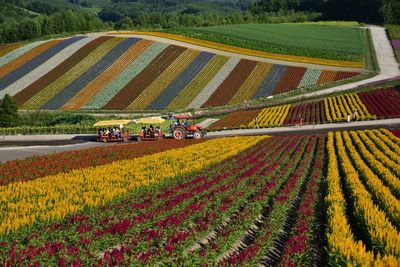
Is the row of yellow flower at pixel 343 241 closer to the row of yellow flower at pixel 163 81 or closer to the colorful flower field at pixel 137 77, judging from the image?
the colorful flower field at pixel 137 77

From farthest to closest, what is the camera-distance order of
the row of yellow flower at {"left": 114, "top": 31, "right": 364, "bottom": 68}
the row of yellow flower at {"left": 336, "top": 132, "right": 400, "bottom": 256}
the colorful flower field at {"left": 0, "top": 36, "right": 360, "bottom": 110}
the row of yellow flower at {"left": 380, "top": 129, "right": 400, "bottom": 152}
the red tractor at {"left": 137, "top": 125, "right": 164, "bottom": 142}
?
the row of yellow flower at {"left": 114, "top": 31, "right": 364, "bottom": 68}
the colorful flower field at {"left": 0, "top": 36, "right": 360, "bottom": 110}
the red tractor at {"left": 137, "top": 125, "right": 164, "bottom": 142}
the row of yellow flower at {"left": 380, "top": 129, "right": 400, "bottom": 152}
the row of yellow flower at {"left": 336, "top": 132, "right": 400, "bottom": 256}

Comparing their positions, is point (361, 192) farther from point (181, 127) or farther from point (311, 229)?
point (181, 127)

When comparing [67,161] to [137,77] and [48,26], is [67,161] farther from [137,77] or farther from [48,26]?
[48,26]

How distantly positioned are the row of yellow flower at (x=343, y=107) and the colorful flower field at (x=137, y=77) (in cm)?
1214

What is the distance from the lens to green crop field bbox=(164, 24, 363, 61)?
95.9 metres

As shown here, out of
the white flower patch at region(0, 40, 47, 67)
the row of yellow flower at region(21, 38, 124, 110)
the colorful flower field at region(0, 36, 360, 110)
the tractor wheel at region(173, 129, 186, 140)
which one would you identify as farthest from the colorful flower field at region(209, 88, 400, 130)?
the white flower patch at region(0, 40, 47, 67)

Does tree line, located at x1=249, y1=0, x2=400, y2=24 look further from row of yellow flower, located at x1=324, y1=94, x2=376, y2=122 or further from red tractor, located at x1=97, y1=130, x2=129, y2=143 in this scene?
red tractor, located at x1=97, y1=130, x2=129, y2=143

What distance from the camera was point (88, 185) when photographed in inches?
767

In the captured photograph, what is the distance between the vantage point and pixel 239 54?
94.2m

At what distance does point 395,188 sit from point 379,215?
540 cm

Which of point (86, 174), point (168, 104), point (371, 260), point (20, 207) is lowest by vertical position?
point (168, 104)

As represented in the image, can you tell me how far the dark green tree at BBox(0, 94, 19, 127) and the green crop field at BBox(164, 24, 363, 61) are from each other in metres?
56.7

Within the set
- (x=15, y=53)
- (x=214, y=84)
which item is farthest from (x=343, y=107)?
(x=15, y=53)

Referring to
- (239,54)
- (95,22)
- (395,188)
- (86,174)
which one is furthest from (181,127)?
(95,22)
